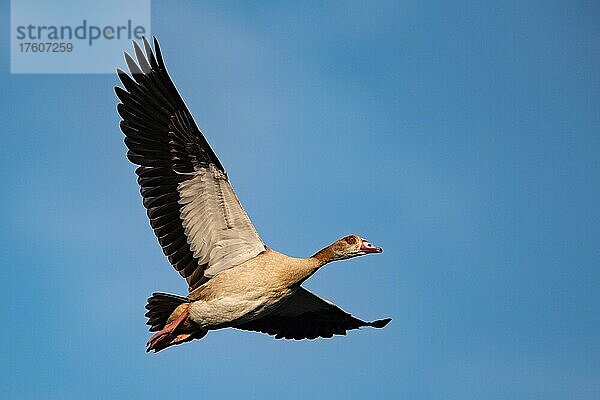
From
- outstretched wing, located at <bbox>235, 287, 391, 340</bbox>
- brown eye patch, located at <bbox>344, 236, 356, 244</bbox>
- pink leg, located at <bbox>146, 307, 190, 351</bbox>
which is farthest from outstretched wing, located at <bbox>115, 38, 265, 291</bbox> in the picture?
outstretched wing, located at <bbox>235, 287, 391, 340</bbox>

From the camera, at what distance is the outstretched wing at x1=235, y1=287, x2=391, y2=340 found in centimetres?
1586

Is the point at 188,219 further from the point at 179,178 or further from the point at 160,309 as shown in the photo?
the point at 160,309

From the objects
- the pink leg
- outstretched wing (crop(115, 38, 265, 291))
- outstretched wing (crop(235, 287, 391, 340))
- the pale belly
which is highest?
outstretched wing (crop(115, 38, 265, 291))

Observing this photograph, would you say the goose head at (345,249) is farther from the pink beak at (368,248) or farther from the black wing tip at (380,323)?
the black wing tip at (380,323)

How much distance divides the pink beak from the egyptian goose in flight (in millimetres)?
14

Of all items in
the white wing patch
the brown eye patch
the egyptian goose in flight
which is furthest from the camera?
the brown eye patch

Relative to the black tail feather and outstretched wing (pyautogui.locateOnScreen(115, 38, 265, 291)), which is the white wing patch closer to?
outstretched wing (pyautogui.locateOnScreen(115, 38, 265, 291))

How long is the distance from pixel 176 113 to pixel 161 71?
0.64 m

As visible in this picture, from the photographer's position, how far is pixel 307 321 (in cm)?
1636

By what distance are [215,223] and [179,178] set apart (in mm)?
834

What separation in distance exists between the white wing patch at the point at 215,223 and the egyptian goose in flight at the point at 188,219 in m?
0.01

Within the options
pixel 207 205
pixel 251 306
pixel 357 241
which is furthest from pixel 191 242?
pixel 357 241

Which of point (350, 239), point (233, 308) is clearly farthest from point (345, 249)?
point (233, 308)

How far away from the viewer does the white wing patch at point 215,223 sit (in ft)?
45.7
